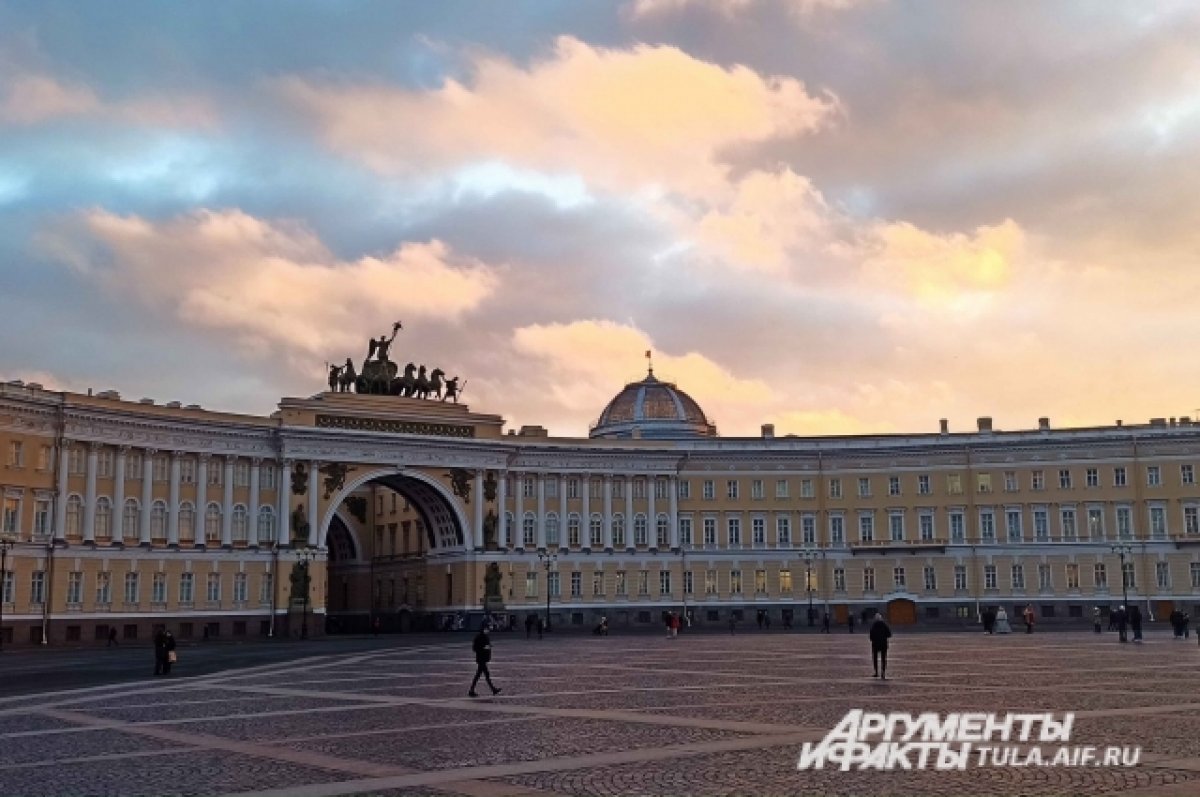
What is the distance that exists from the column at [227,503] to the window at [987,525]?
2268 inches

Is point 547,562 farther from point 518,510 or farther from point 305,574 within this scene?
point 305,574

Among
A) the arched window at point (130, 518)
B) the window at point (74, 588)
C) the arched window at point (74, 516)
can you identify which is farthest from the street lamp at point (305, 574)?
the arched window at point (74, 516)

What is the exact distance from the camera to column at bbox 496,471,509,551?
95562 millimetres

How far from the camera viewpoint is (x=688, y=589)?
330 feet

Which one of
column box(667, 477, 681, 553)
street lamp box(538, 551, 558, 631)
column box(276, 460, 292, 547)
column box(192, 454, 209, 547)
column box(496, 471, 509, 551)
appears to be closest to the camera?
column box(192, 454, 209, 547)

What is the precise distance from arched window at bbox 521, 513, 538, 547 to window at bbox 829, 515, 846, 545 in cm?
2439

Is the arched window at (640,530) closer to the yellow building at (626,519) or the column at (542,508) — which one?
the yellow building at (626,519)

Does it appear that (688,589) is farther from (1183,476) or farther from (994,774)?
(994,774)

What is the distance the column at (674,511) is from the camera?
332 feet

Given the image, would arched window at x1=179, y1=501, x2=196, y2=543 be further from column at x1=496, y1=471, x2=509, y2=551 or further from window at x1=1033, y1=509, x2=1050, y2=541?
window at x1=1033, y1=509, x2=1050, y2=541

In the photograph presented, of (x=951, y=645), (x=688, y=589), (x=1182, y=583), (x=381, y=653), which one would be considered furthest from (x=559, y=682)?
(x=1182, y=583)

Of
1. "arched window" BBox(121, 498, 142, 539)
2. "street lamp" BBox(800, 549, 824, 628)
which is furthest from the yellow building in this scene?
"street lamp" BBox(800, 549, 824, 628)

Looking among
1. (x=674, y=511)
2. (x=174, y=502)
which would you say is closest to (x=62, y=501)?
(x=174, y=502)

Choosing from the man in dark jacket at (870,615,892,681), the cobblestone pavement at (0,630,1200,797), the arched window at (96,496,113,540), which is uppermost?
the arched window at (96,496,113,540)
